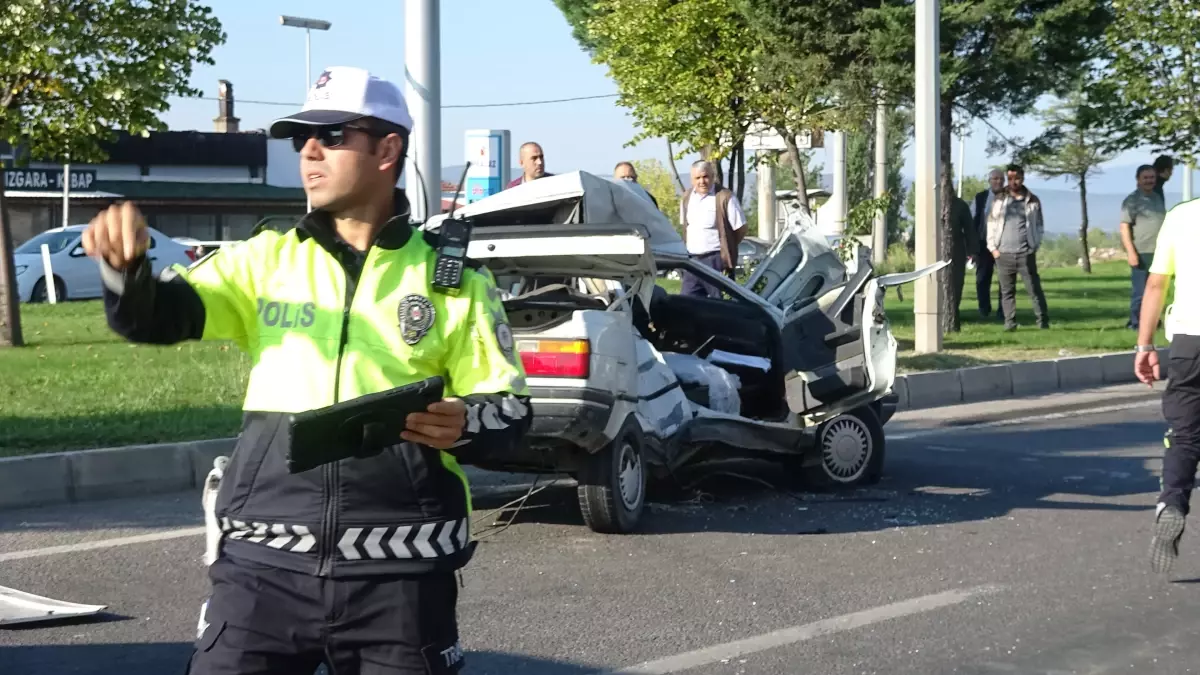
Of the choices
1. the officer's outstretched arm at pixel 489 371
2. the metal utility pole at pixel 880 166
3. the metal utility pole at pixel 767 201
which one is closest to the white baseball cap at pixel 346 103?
the officer's outstretched arm at pixel 489 371

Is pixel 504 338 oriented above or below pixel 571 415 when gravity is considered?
above

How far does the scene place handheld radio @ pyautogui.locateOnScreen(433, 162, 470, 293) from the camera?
2941mm

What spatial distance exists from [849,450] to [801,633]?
10.9ft

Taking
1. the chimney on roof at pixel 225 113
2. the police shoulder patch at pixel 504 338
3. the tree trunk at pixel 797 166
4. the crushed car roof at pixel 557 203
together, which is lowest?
the police shoulder patch at pixel 504 338

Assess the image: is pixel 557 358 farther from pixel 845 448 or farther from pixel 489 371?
pixel 489 371

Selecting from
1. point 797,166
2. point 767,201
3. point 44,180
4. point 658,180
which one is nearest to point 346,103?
point 797,166

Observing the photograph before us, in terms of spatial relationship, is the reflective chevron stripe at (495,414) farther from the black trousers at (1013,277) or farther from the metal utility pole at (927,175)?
the black trousers at (1013,277)

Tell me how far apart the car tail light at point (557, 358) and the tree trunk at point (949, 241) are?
10.6 metres

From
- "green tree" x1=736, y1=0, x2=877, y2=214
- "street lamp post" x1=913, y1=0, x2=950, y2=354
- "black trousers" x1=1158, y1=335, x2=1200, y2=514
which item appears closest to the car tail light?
"black trousers" x1=1158, y1=335, x2=1200, y2=514

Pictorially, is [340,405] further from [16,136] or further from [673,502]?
[16,136]

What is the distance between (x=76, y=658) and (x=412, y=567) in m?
3.04

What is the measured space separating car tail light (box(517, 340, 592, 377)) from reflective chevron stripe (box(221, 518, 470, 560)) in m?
4.42

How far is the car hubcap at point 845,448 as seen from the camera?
9.08 m

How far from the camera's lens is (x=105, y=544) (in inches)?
291
